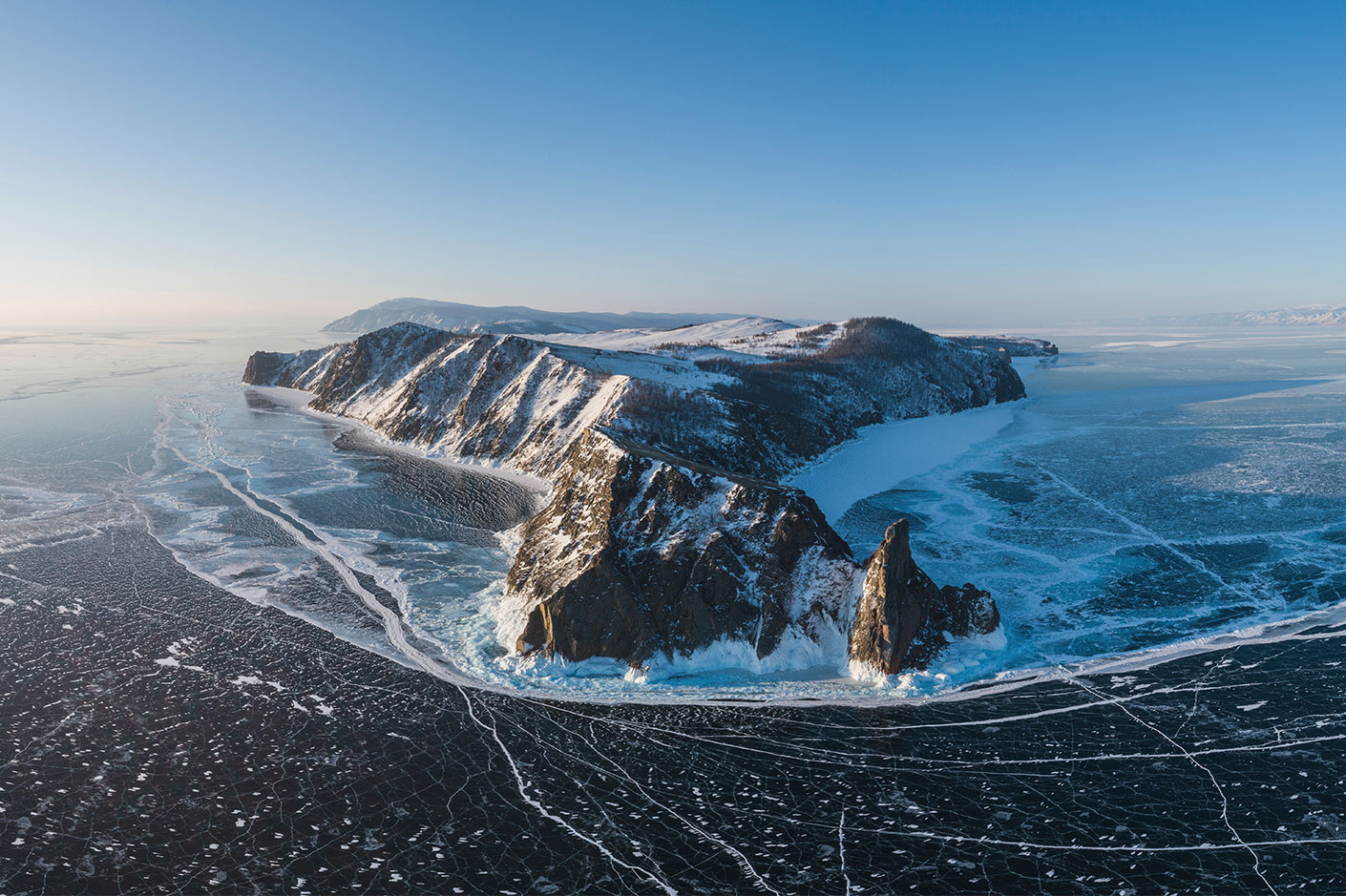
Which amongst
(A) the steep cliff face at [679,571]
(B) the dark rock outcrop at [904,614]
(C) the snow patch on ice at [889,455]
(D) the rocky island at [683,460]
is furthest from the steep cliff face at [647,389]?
(B) the dark rock outcrop at [904,614]

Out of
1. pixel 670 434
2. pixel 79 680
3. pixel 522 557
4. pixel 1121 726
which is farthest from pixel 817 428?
pixel 79 680

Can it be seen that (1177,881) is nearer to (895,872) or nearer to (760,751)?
(895,872)

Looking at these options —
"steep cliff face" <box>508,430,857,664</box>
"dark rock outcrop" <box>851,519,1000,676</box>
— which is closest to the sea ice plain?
"dark rock outcrop" <box>851,519,1000,676</box>

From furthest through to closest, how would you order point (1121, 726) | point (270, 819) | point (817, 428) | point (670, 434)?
point (817, 428)
point (670, 434)
point (1121, 726)
point (270, 819)

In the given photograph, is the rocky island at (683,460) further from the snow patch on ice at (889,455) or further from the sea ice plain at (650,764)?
the sea ice plain at (650,764)

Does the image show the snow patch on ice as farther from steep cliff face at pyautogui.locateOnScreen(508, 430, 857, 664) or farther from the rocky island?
steep cliff face at pyautogui.locateOnScreen(508, 430, 857, 664)

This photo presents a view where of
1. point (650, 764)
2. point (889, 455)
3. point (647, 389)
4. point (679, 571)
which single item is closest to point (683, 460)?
point (679, 571)
